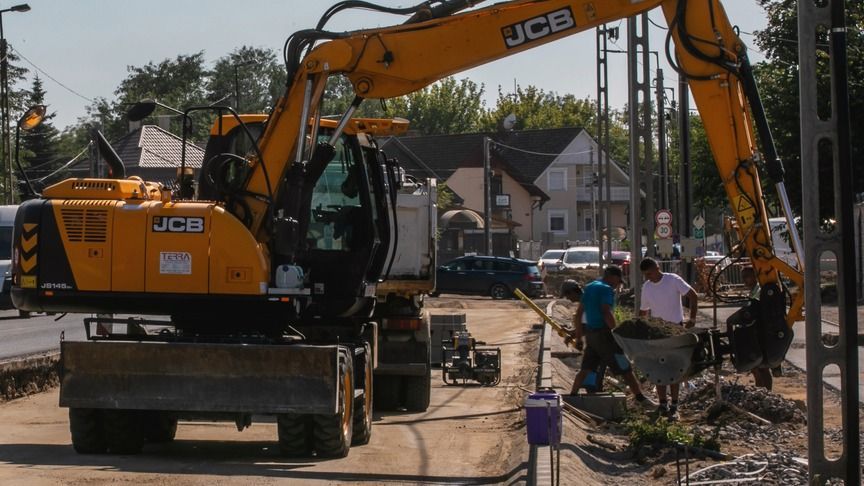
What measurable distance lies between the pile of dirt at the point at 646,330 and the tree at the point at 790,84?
2337cm

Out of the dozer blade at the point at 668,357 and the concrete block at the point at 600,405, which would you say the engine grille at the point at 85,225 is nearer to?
the dozer blade at the point at 668,357

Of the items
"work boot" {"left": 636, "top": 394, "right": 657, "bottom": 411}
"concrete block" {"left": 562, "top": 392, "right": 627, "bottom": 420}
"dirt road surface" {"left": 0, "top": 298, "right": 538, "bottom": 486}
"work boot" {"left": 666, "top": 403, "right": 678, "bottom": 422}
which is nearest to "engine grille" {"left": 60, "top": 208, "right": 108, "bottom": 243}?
"dirt road surface" {"left": 0, "top": 298, "right": 538, "bottom": 486}

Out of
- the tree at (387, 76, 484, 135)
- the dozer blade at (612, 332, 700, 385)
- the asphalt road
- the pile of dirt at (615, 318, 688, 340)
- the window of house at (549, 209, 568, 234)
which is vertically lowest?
the asphalt road

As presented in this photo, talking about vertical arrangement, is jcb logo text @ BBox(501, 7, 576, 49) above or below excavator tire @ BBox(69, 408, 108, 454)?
above

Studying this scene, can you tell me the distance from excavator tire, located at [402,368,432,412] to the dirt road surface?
172 millimetres

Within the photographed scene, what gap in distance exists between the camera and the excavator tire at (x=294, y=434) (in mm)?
11258

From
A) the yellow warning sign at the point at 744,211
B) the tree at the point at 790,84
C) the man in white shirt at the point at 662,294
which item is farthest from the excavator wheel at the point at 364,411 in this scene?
the tree at the point at 790,84

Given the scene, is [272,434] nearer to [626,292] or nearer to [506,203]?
[626,292]

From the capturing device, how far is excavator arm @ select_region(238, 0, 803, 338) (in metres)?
11.8

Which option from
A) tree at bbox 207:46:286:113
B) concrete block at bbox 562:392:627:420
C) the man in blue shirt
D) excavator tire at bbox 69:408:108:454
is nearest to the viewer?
excavator tire at bbox 69:408:108:454

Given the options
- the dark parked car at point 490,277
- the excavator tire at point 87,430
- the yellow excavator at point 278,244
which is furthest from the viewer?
the dark parked car at point 490,277

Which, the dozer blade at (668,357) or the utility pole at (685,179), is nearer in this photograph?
the dozer blade at (668,357)

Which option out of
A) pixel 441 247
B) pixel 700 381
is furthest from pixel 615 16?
pixel 441 247

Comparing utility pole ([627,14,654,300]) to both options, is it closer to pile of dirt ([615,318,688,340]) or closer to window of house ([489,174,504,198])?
pile of dirt ([615,318,688,340])
